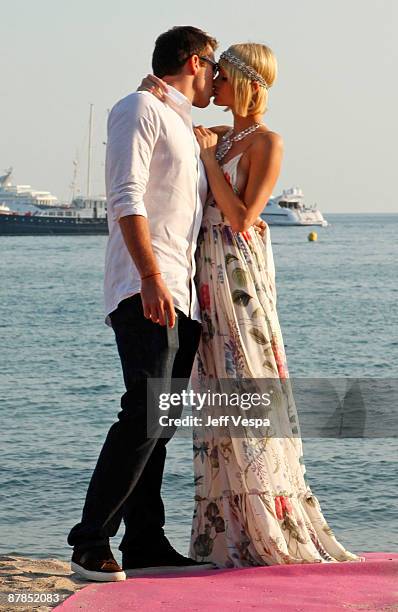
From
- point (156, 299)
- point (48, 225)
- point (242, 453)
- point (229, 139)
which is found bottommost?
point (242, 453)

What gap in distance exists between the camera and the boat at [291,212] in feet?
288

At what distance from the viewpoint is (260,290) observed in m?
3.60

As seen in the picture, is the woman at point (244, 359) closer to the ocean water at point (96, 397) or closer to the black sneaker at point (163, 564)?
the black sneaker at point (163, 564)

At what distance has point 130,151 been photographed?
327cm

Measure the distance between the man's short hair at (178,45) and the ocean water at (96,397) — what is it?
11.1 ft

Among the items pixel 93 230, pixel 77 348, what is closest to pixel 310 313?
pixel 77 348

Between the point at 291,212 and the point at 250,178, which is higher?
the point at 291,212

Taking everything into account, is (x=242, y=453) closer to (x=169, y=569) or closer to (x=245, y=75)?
(x=169, y=569)

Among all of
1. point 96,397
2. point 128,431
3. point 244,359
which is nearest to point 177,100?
→ point 244,359

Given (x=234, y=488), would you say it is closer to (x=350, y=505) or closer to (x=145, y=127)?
(x=145, y=127)

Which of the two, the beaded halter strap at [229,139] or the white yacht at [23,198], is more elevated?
the white yacht at [23,198]

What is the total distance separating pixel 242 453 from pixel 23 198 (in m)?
89.3

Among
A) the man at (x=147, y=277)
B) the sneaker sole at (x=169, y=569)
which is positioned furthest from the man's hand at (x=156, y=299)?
the sneaker sole at (x=169, y=569)

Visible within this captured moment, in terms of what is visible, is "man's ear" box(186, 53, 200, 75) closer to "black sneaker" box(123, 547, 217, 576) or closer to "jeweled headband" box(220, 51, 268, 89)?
"jeweled headband" box(220, 51, 268, 89)
